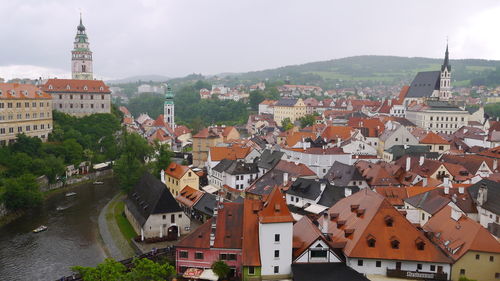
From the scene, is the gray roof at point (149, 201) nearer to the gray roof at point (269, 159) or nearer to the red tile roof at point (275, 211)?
the red tile roof at point (275, 211)

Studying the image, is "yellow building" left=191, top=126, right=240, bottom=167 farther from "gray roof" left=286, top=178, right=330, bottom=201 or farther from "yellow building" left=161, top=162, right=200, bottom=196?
"gray roof" left=286, top=178, right=330, bottom=201

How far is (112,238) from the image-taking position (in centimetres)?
4397

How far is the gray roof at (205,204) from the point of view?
45.8m

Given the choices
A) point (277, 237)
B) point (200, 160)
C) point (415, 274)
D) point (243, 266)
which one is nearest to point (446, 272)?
point (415, 274)

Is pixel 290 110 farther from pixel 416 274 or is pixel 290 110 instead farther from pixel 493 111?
pixel 416 274

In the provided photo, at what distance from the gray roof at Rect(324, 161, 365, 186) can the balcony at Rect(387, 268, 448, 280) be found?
21.6m

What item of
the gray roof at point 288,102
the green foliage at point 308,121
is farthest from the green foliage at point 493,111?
the green foliage at point 308,121

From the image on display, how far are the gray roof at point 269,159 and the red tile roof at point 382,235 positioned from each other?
27.7m

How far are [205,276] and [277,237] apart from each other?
5.71 metres

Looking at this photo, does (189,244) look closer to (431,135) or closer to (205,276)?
(205,276)

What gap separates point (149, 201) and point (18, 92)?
42.3 m

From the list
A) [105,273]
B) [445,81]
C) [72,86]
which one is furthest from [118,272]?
[445,81]

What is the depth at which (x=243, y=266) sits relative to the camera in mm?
29172

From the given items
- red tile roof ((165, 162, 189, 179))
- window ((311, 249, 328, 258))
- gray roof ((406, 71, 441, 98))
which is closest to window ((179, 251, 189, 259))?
window ((311, 249, 328, 258))
